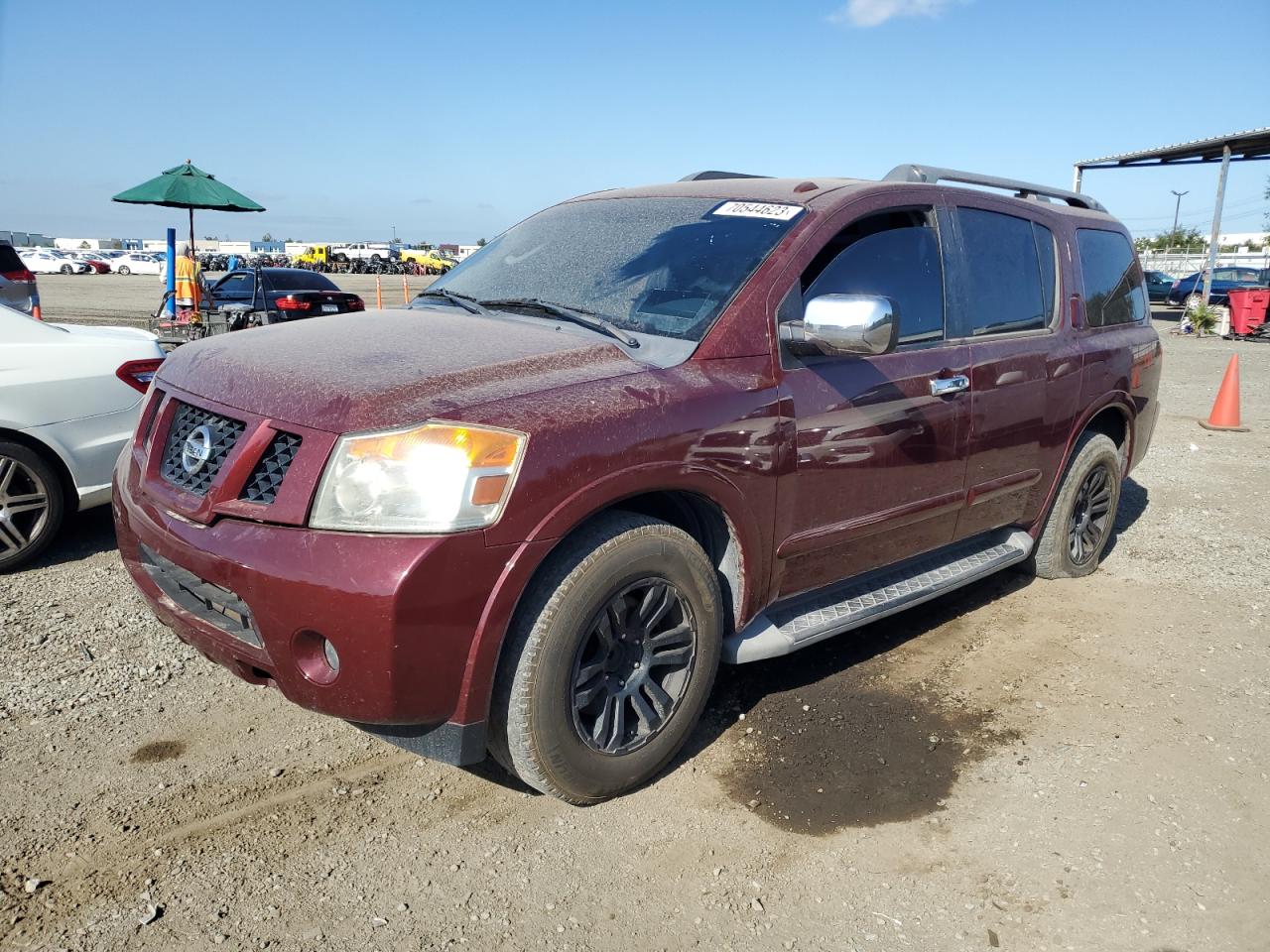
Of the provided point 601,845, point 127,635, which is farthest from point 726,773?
point 127,635

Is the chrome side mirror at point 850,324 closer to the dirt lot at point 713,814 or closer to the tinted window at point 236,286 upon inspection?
the dirt lot at point 713,814

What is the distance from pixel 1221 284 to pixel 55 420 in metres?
32.3

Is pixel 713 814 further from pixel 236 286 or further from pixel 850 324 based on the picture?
pixel 236 286

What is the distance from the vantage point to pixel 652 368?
292 cm

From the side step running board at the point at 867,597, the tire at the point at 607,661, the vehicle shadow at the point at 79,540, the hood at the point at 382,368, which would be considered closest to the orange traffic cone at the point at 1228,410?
the side step running board at the point at 867,597

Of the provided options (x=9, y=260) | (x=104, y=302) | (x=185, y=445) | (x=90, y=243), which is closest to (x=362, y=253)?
(x=104, y=302)

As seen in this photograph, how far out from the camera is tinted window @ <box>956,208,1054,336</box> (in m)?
4.06

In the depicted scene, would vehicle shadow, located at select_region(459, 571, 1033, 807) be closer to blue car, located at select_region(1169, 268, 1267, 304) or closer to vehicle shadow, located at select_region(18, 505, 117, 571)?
vehicle shadow, located at select_region(18, 505, 117, 571)

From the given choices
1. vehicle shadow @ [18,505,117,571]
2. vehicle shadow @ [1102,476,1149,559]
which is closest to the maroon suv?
vehicle shadow @ [1102,476,1149,559]

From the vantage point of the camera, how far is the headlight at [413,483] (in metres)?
2.42

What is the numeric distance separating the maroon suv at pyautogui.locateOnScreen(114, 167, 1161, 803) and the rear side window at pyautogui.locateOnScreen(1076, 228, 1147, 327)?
1.77 ft

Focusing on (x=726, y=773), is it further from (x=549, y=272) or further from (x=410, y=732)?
(x=549, y=272)

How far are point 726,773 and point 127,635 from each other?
2.55 m

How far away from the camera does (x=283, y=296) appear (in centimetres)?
1374
